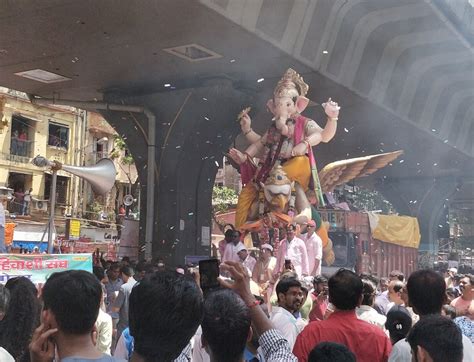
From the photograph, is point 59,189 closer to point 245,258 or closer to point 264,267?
point 245,258

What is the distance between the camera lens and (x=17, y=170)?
28.1 meters

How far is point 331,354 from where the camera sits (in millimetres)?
2303

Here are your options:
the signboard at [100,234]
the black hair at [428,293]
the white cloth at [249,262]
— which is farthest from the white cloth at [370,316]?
the signboard at [100,234]

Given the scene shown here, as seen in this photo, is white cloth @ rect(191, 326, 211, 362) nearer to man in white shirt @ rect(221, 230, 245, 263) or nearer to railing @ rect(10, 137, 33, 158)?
man in white shirt @ rect(221, 230, 245, 263)

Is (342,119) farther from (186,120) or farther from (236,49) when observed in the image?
→ (236,49)

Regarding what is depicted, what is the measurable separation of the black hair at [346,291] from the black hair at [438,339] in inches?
29.3

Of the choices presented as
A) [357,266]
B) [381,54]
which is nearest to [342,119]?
[381,54]

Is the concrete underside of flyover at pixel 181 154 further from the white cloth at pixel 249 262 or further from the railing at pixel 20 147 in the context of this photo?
the railing at pixel 20 147

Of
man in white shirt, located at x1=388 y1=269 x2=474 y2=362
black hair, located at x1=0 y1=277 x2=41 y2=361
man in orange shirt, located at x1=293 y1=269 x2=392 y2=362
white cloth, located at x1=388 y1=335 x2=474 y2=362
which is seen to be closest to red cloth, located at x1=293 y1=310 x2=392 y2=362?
man in orange shirt, located at x1=293 y1=269 x2=392 y2=362

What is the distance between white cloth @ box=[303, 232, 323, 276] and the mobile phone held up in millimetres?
6350

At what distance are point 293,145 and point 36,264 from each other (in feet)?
14.5

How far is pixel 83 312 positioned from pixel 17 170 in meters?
27.7

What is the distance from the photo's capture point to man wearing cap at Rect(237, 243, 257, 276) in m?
8.76

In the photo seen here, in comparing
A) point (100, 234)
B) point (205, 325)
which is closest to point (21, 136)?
point (100, 234)
